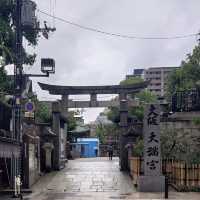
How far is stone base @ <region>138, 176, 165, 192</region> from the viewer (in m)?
25.7

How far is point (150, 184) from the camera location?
25.7m

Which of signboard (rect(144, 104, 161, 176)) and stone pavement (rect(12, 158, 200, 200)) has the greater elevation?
signboard (rect(144, 104, 161, 176))

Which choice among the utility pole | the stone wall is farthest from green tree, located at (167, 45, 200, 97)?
the utility pole

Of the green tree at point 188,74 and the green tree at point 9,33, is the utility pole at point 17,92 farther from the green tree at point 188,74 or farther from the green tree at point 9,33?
the green tree at point 188,74

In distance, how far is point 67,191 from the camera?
25.6 m

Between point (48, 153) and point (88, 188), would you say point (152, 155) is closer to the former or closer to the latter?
point (88, 188)

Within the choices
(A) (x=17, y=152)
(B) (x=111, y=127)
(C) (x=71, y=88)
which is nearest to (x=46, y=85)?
(C) (x=71, y=88)

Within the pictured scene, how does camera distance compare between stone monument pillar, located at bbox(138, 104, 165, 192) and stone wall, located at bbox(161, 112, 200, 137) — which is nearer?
stone monument pillar, located at bbox(138, 104, 165, 192)

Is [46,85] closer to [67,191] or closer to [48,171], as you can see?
[48,171]

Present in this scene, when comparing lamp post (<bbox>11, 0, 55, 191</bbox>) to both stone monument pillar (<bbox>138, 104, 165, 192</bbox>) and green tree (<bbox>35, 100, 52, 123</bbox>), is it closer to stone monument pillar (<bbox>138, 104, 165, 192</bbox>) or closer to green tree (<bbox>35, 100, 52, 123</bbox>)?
stone monument pillar (<bbox>138, 104, 165, 192</bbox>)

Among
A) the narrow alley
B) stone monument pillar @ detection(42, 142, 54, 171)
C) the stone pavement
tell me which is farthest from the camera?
stone monument pillar @ detection(42, 142, 54, 171)

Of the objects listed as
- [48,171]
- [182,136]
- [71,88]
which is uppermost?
[71,88]

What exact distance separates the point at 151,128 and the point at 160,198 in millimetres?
4569

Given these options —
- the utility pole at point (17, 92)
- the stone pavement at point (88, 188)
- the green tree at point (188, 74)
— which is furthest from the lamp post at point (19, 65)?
the green tree at point (188, 74)
